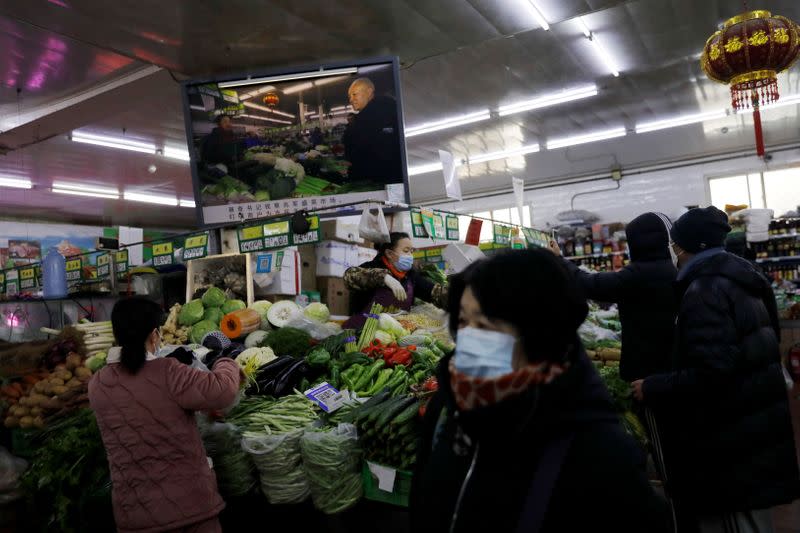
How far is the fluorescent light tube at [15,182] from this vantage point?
36.2ft

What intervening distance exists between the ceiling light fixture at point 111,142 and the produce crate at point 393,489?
8745 mm

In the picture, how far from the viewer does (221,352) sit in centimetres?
404

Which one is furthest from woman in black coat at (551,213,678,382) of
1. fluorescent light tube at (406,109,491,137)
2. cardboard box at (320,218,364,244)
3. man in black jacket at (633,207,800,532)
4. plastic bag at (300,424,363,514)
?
fluorescent light tube at (406,109,491,137)

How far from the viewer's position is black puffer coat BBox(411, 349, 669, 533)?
40.3 inches

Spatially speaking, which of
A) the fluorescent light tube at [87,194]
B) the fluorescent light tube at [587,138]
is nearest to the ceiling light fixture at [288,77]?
the fluorescent light tube at [587,138]

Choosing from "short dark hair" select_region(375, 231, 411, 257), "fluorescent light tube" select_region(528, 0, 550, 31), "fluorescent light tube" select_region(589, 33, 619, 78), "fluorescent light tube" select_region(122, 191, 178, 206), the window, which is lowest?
"short dark hair" select_region(375, 231, 411, 257)

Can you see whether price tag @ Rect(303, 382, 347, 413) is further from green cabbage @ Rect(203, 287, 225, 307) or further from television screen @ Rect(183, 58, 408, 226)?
television screen @ Rect(183, 58, 408, 226)

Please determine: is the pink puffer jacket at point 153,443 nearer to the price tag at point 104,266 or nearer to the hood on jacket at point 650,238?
the hood on jacket at point 650,238

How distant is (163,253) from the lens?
4906 mm

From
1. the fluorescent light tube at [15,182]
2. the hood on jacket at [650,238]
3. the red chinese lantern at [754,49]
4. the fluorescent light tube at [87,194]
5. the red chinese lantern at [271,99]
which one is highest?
the fluorescent light tube at [15,182]

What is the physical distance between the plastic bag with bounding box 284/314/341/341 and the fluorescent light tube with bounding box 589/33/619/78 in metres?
5.25

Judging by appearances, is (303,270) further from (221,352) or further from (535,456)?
(535,456)

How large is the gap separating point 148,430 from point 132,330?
0.44 metres

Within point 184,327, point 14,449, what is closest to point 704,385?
point 184,327
